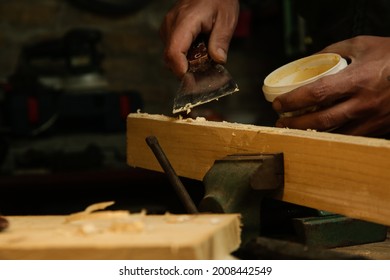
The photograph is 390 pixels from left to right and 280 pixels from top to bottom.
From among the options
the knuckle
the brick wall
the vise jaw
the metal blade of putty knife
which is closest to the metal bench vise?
the vise jaw

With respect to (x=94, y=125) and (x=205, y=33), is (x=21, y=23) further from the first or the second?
(x=205, y=33)

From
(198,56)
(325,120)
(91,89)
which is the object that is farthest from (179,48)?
(91,89)

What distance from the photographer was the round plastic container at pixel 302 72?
Result: 54.8 inches

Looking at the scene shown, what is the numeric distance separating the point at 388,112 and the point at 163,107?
228 cm

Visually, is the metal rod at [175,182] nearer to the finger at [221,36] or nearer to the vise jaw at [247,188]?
the vise jaw at [247,188]

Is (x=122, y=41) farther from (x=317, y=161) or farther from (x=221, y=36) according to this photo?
(x=317, y=161)

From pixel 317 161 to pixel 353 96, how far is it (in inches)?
13.7

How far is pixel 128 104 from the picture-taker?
3.26 m

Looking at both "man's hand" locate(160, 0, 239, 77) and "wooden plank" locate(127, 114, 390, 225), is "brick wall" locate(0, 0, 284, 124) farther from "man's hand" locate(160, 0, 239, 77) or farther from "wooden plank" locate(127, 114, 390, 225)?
"wooden plank" locate(127, 114, 390, 225)

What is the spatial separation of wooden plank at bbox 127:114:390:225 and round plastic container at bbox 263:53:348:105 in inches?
4.8

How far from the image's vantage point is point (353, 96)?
4.68 ft

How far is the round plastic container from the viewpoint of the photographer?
1.39 metres

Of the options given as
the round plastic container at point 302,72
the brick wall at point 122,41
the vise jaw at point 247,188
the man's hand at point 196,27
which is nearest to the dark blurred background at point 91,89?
the brick wall at point 122,41
